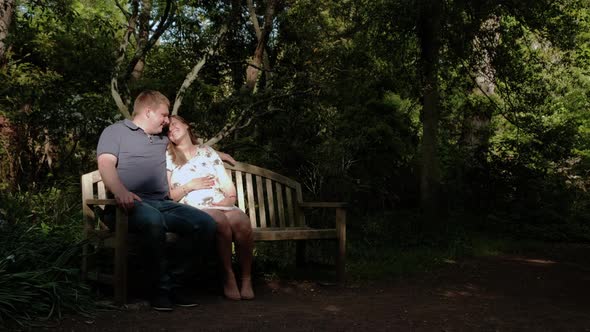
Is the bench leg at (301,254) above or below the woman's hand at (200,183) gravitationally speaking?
below

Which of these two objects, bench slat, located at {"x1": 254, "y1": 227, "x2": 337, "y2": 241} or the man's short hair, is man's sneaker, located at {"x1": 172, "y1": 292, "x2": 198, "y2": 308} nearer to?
bench slat, located at {"x1": 254, "y1": 227, "x2": 337, "y2": 241}

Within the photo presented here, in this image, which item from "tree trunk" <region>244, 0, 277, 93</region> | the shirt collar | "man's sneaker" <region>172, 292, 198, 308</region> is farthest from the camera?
"tree trunk" <region>244, 0, 277, 93</region>

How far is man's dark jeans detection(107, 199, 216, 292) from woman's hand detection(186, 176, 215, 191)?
26 centimetres

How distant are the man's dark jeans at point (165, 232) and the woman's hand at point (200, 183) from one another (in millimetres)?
258

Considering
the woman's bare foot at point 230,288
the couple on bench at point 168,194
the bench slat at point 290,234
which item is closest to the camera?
the couple on bench at point 168,194

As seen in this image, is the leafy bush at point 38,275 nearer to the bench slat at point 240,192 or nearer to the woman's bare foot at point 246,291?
the woman's bare foot at point 246,291

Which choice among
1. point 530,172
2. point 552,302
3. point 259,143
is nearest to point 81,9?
point 259,143

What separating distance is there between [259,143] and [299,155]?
0.65 m

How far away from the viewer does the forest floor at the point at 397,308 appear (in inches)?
152

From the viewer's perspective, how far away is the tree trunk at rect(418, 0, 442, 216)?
830 centimetres

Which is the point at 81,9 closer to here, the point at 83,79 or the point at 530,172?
the point at 83,79

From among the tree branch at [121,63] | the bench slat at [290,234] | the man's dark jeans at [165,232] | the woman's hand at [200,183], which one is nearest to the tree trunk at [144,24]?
the tree branch at [121,63]

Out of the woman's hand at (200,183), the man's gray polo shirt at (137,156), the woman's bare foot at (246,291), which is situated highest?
the man's gray polo shirt at (137,156)

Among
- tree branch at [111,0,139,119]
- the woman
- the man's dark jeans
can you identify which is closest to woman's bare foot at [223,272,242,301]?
the woman
